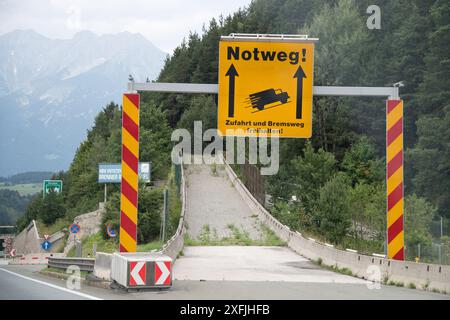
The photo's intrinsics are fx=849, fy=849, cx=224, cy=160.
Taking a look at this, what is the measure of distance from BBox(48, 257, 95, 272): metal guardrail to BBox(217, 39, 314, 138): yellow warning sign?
7.56 metres

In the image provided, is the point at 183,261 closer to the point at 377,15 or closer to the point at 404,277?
the point at 404,277

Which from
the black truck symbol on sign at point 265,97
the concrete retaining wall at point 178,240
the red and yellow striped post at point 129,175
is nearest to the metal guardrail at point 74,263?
the concrete retaining wall at point 178,240

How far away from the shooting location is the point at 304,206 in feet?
212

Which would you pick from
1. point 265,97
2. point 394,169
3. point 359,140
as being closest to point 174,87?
point 265,97

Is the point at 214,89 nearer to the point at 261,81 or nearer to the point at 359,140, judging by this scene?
the point at 261,81

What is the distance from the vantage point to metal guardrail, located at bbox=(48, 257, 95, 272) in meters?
24.9

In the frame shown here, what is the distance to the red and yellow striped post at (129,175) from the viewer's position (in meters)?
18.4

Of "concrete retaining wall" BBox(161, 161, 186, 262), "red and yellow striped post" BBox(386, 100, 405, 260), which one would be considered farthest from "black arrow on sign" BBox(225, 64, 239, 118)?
"concrete retaining wall" BBox(161, 161, 186, 262)

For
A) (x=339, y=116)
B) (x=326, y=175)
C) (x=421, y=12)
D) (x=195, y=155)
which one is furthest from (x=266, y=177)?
(x=195, y=155)

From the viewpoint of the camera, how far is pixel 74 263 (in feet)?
90.9

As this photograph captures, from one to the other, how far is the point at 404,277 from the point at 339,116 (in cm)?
6788

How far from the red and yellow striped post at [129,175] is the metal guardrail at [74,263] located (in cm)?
620

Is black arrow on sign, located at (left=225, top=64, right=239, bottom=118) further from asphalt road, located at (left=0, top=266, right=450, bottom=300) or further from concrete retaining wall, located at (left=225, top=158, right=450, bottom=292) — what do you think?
concrete retaining wall, located at (left=225, top=158, right=450, bottom=292)

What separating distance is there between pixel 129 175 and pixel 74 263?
10126 mm
